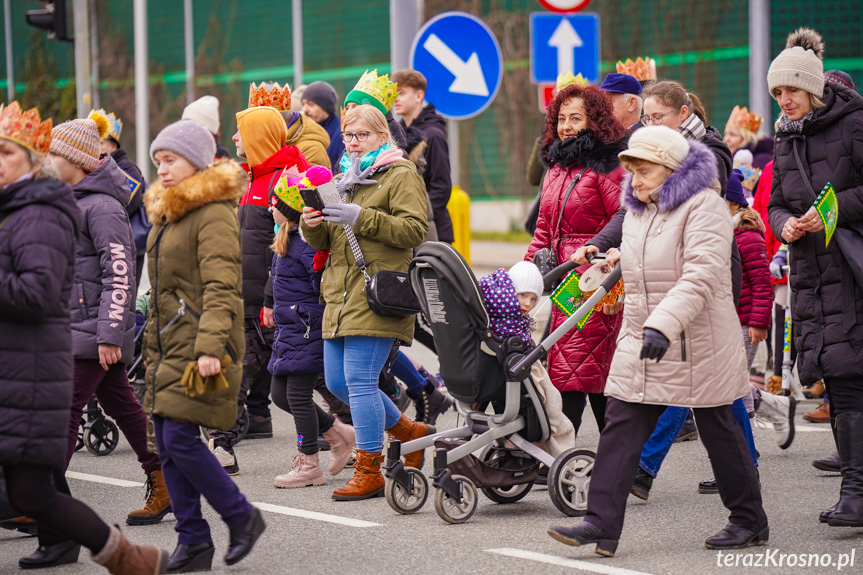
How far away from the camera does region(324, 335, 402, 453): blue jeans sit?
6691mm

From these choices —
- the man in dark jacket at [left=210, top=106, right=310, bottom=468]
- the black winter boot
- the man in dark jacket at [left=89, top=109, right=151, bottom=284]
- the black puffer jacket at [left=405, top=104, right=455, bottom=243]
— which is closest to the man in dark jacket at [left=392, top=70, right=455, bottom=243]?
the black puffer jacket at [left=405, top=104, right=455, bottom=243]

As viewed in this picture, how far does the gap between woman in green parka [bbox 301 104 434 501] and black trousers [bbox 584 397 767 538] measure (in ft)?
4.99

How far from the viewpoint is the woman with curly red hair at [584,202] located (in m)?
6.92

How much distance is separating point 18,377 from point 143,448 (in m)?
1.64

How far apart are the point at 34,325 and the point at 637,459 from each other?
2476mm

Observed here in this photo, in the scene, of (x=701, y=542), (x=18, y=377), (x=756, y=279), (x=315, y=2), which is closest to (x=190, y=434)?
(x=18, y=377)

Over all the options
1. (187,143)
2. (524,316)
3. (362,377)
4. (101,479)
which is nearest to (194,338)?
(187,143)

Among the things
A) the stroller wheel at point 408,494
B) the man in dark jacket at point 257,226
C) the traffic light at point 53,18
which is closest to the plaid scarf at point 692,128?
the man in dark jacket at point 257,226

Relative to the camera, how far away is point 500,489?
21.8 feet

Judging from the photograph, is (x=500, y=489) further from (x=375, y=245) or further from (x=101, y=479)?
(x=101, y=479)

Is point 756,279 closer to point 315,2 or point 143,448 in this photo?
point 143,448

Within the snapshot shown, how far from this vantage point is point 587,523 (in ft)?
17.9

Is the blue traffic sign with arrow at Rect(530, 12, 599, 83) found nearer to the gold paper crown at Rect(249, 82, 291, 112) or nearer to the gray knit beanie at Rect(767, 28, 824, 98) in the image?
the gold paper crown at Rect(249, 82, 291, 112)

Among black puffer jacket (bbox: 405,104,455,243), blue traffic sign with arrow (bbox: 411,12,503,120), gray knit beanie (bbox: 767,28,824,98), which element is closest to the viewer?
gray knit beanie (bbox: 767,28,824,98)
